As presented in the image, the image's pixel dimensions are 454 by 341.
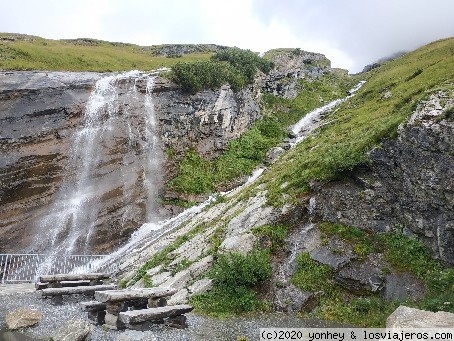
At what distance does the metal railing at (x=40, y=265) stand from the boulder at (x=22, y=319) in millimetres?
11923

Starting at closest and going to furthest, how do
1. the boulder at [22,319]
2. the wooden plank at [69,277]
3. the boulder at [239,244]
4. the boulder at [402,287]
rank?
1. the boulder at [22,319]
2. the boulder at [402,287]
3. the boulder at [239,244]
4. the wooden plank at [69,277]

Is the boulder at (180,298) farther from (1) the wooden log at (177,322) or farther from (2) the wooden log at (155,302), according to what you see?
(1) the wooden log at (177,322)

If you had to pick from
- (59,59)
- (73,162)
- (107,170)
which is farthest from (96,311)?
(59,59)

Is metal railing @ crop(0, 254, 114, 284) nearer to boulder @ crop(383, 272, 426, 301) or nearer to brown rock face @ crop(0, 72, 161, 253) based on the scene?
brown rock face @ crop(0, 72, 161, 253)

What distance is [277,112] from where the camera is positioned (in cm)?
5462

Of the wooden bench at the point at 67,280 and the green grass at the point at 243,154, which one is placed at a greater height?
the green grass at the point at 243,154

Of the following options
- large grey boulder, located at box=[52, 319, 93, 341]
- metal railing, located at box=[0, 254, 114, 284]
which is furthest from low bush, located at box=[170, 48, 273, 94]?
large grey boulder, located at box=[52, 319, 93, 341]

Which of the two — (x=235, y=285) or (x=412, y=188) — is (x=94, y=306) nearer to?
(x=235, y=285)

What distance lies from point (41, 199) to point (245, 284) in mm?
20654

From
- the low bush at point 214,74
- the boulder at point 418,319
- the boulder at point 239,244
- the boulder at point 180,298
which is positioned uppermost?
the low bush at point 214,74

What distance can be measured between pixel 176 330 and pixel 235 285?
401 centimetres

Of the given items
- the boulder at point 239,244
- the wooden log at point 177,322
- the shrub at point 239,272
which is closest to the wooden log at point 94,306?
the wooden log at point 177,322

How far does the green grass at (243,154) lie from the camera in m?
37.7

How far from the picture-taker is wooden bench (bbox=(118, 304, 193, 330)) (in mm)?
13469
